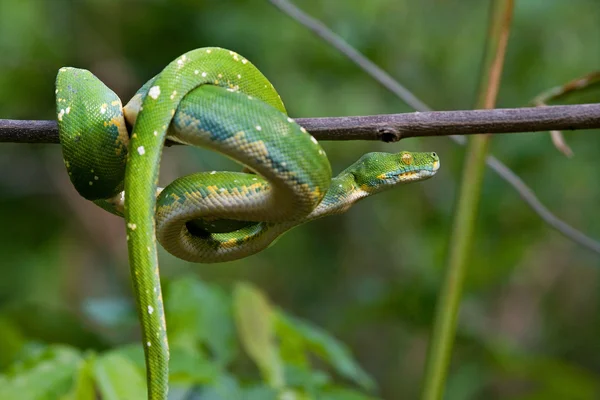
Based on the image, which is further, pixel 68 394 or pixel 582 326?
pixel 582 326

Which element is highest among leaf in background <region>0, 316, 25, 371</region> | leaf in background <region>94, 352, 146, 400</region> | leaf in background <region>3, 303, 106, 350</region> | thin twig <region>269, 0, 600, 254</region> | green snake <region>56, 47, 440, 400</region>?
thin twig <region>269, 0, 600, 254</region>

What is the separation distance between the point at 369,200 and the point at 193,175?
425cm

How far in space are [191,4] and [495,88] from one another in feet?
9.29

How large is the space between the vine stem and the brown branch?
431 millimetres

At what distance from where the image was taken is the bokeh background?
4363 millimetres

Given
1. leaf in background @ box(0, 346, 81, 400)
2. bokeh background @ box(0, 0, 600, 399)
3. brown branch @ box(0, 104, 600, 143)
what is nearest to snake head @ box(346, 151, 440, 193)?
brown branch @ box(0, 104, 600, 143)

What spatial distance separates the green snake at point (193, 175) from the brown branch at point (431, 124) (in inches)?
4.0

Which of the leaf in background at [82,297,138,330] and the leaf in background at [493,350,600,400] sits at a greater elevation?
the leaf in background at [493,350,600,400]

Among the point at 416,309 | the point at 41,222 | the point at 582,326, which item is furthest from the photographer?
the point at 582,326

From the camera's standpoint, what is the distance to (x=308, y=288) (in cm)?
573

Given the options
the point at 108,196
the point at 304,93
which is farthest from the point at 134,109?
the point at 304,93

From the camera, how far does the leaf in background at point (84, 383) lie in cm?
179

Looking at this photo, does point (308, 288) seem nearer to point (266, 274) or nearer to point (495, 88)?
point (266, 274)

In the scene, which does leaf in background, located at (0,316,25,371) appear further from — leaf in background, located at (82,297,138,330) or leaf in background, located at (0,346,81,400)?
leaf in background, located at (0,346,81,400)
